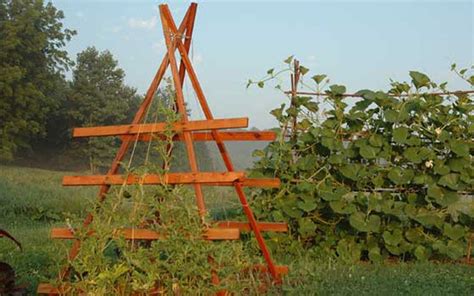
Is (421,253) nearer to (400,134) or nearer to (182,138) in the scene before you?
(400,134)

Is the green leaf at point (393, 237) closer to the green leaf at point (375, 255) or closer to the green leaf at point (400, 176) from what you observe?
the green leaf at point (375, 255)

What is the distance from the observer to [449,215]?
20.6 feet

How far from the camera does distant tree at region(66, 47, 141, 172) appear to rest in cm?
3509

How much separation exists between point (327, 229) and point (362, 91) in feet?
4.87

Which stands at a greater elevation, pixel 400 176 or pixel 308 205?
pixel 400 176

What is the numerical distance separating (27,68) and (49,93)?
226cm

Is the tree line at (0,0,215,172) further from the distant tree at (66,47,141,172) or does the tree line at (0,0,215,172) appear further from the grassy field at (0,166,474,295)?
the grassy field at (0,166,474,295)

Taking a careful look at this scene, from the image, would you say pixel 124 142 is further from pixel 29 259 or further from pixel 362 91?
pixel 362 91

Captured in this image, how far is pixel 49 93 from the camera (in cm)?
3522

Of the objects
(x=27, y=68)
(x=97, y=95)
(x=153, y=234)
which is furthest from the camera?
(x=97, y=95)

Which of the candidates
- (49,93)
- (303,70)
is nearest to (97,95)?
(49,93)

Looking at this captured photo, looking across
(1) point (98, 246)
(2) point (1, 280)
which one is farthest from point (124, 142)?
(2) point (1, 280)

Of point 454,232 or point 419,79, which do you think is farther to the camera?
point 419,79

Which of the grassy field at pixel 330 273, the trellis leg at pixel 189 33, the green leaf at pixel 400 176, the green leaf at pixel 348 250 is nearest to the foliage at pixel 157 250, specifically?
the grassy field at pixel 330 273
